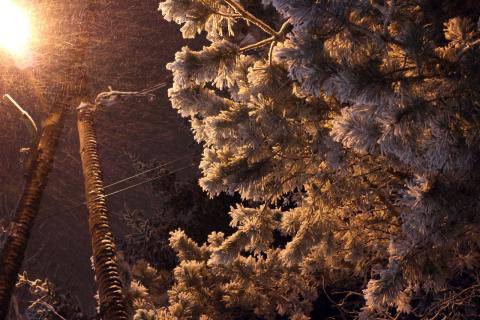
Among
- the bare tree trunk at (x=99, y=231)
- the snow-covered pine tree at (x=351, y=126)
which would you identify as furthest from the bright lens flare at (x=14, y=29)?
the snow-covered pine tree at (x=351, y=126)

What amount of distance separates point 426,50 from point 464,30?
34 cm

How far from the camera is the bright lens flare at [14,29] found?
564cm

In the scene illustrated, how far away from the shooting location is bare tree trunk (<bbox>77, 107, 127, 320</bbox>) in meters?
4.22

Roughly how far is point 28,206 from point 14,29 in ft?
7.69

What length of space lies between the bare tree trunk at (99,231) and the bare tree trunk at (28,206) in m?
0.34

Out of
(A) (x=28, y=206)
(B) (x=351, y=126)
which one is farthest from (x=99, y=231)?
(B) (x=351, y=126)

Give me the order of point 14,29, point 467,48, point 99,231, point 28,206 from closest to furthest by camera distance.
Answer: point 467,48, point 99,231, point 28,206, point 14,29

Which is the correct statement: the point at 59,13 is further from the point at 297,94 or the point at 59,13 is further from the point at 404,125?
the point at 404,125

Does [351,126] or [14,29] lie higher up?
[14,29]

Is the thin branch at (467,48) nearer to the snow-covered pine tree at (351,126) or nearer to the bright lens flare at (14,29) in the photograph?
the snow-covered pine tree at (351,126)

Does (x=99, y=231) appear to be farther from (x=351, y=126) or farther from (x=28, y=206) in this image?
(x=351, y=126)

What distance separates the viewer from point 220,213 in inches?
431

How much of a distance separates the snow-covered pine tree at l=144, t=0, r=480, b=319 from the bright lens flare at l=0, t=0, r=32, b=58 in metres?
3.41

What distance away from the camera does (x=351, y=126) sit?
2.40 m
